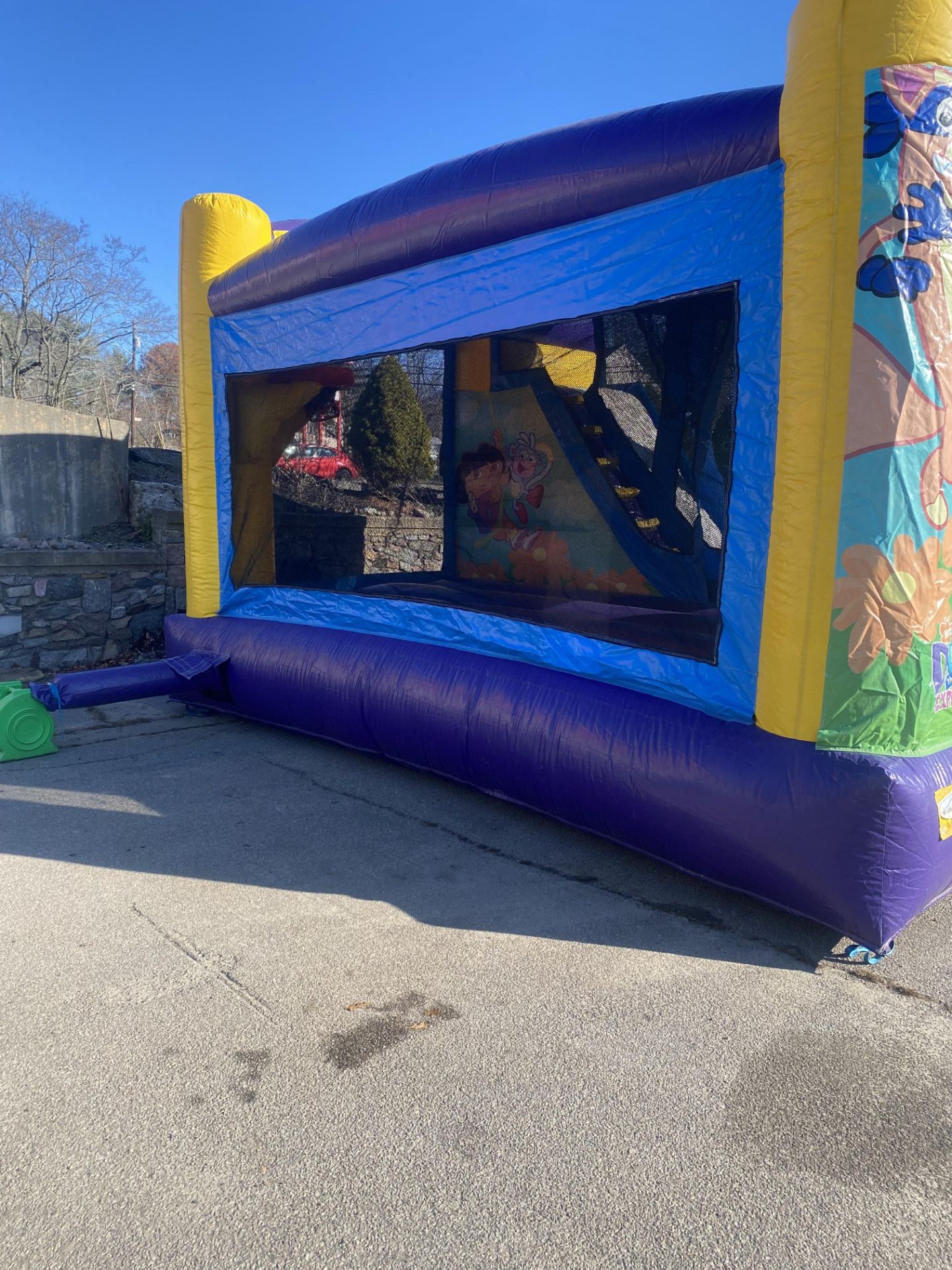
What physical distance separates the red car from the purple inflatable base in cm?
87

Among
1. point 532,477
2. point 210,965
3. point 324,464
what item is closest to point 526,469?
point 532,477

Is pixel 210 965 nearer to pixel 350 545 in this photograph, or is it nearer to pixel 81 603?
pixel 350 545

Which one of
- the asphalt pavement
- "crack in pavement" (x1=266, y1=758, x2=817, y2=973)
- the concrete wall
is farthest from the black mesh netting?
the concrete wall

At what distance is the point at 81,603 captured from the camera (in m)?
6.54

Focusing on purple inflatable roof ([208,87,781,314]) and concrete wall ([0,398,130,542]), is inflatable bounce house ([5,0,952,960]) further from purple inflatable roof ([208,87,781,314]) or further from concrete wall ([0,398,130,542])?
concrete wall ([0,398,130,542])

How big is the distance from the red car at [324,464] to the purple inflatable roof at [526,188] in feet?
2.82

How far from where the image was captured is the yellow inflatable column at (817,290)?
2598 mm

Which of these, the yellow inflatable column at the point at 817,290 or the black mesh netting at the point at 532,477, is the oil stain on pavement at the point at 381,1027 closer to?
the yellow inflatable column at the point at 817,290

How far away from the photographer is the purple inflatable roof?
3109 mm

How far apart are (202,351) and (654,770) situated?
13.4 feet

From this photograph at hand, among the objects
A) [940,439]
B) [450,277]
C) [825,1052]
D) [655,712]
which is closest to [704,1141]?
[825,1052]

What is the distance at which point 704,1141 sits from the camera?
1.99m

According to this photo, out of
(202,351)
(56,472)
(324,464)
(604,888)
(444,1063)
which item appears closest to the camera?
(444,1063)

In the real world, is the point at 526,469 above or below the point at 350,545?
above
